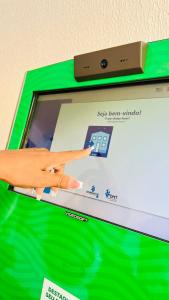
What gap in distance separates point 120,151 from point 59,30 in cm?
47

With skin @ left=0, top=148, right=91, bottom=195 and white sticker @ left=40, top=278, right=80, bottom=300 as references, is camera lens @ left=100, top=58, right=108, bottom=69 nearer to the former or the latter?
skin @ left=0, top=148, right=91, bottom=195

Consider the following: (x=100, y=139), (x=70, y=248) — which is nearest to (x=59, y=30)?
(x=100, y=139)

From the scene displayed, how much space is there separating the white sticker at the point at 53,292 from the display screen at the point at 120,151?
0.14 m

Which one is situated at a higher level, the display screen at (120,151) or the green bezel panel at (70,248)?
the display screen at (120,151)

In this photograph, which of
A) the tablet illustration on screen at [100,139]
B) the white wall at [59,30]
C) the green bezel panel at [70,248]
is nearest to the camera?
the green bezel panel at [70,248]

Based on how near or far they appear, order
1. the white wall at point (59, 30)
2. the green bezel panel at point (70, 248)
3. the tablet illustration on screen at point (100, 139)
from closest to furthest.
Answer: the green bezel panel at point (70, 248) < the tablet illustration on screen at point (100, 139) < the white wall at point (59, 30)

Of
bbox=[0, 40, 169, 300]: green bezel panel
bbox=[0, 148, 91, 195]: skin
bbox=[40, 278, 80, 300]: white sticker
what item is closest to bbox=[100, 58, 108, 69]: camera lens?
bbox=[0, 40, 169, 300]: green bezel panel

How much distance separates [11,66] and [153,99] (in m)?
0.60

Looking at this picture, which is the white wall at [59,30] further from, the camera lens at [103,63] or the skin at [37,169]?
the skin at [37,169]

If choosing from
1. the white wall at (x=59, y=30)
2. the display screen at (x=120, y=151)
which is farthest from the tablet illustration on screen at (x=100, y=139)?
the white wall at (x=59, y=30)

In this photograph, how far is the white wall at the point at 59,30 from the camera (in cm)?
69

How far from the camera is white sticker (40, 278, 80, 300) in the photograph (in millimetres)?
563

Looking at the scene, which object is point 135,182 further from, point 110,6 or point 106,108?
point 110,6

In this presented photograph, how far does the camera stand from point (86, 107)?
657 mm
